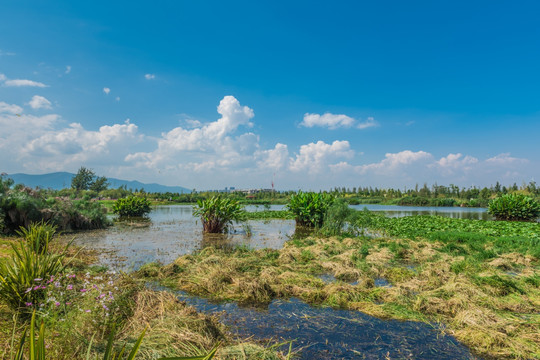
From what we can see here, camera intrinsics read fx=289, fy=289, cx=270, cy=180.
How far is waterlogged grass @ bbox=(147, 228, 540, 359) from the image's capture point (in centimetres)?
427

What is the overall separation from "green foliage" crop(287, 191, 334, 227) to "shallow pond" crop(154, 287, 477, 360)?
11.1 metres

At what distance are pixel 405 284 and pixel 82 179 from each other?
65.4 m

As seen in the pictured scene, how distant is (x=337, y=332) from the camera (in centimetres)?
426

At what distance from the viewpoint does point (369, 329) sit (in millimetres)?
4371

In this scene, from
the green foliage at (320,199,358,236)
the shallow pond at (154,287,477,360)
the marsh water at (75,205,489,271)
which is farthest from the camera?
the green foliage at (320,199,358,236)

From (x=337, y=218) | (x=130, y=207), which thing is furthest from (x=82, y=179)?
(x=337, y=218)

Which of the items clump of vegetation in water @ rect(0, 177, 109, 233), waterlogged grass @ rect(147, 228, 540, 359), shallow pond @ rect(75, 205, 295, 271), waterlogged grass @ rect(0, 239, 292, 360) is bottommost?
shallow pond @ rect(75, 205, 295, 271)

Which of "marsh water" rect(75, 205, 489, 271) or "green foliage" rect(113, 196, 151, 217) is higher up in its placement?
"green foliage" rect(113, 196, 151, 217)

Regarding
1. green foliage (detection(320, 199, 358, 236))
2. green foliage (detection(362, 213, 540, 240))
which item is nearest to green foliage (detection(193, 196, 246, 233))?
green foliage (detection(320, 199, 358, 236))

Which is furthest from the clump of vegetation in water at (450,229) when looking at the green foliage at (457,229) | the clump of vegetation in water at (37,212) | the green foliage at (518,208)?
the clump of vegetation in water at (37,212)

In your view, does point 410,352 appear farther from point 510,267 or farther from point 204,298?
point 510,267

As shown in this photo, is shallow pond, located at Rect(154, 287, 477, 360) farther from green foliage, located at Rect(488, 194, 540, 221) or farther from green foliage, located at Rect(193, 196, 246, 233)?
green foliage, located at Rect(488, 194, 540, 221)

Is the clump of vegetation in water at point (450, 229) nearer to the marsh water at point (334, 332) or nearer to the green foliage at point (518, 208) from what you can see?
the green foliage at point (518, 208)

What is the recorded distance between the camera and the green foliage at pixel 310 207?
16.2m
